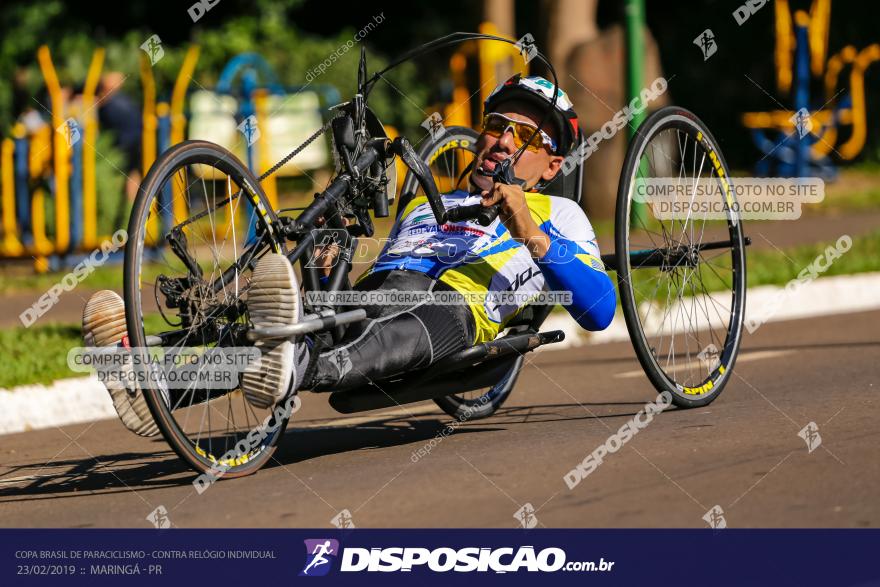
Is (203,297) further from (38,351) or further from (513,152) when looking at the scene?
(38,351)

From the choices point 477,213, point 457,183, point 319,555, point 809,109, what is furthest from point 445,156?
point 809,109

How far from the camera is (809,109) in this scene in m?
18.9

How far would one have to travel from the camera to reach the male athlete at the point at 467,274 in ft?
17.1

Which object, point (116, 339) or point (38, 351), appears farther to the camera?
point (38, 351)

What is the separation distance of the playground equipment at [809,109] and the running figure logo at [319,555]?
13.2 m

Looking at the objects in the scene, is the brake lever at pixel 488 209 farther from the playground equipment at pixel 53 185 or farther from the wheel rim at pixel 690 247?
the playground equipment at pixel 53 185

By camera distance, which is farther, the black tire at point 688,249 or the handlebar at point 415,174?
the black tire at point 688,249

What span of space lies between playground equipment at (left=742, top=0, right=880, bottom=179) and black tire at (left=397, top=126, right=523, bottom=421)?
1002 centimetres

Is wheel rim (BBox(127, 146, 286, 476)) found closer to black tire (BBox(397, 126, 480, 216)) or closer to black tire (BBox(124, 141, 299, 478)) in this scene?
black tire (BBox(124, 141, 299, 478))

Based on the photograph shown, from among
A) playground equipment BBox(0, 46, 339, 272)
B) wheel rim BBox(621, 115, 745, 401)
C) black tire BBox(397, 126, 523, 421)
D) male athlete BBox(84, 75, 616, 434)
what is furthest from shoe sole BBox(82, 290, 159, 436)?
playground equipment BBox(0, 46, 339, 272)

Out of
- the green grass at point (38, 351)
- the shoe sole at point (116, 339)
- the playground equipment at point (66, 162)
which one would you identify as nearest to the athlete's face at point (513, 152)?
the shoe sole at point (116, 339)

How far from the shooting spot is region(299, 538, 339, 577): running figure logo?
440cm

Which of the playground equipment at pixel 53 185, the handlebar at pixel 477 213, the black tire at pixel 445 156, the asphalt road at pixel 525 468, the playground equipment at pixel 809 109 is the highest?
the playground equipment at pixel 809 109

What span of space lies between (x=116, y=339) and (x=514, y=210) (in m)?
1.58
